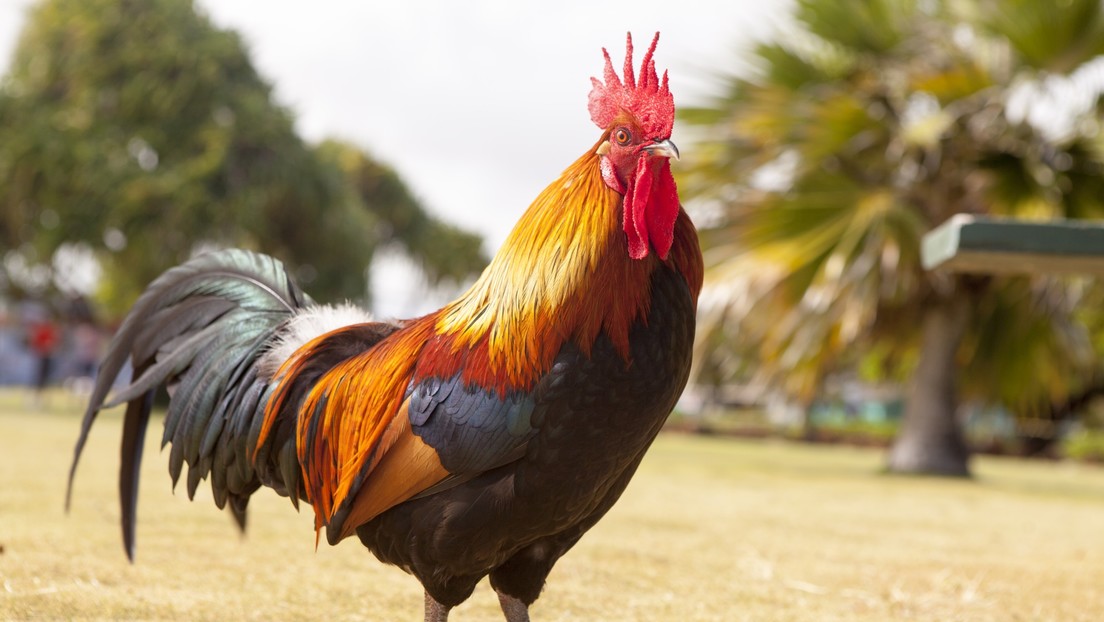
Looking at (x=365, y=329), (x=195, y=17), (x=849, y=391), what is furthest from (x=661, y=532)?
(x=849, y=391)

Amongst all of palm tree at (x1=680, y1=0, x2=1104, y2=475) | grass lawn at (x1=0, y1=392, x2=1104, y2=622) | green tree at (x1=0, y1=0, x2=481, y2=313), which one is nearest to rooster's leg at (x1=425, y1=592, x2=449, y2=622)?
grass lawn at (x1=0, y1=392, x2=1104, y2=622)

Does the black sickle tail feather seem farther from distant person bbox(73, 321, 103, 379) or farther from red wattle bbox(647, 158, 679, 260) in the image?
distant person bbox(73, 321, 103, 379)

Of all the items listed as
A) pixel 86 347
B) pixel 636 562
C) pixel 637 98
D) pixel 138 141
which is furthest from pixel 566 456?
pixel 86 347

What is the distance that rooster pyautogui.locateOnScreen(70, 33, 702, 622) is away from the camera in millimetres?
2416

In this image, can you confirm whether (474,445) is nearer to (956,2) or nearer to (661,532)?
(661,532)

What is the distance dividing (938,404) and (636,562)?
8.38 metres

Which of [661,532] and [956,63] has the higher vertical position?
[956,63]

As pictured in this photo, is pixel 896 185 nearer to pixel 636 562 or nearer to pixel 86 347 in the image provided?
pixel 636 562

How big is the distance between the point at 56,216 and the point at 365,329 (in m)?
15.9

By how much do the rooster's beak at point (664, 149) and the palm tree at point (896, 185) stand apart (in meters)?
7.99

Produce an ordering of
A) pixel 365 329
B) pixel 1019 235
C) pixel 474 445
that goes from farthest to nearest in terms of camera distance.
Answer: pixel 1019 235 < pixel 365 329 < pixel 474 445

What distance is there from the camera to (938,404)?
12047mm

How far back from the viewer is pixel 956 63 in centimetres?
1138

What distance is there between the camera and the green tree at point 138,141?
17.0 m
